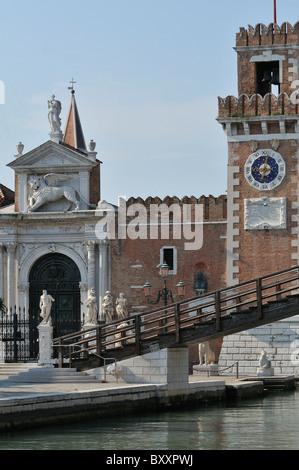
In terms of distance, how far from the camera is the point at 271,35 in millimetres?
36375

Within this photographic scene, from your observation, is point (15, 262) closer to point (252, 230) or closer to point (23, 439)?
point (252, 230)

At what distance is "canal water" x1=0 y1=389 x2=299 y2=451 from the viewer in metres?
20.9

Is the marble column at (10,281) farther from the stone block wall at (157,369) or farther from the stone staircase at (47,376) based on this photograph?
the stone block wall at (157,369)

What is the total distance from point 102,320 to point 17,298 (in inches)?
182

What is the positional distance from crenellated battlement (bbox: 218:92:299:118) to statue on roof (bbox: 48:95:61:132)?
18.4 ft

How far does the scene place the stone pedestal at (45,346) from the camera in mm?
29062

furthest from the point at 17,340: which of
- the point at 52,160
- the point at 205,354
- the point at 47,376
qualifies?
the point at 52,160

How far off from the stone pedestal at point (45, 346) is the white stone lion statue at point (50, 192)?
9436 mm

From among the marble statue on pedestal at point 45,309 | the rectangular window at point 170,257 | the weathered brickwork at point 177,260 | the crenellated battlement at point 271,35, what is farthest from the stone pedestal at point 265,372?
the crenellated battlement at point 271,35

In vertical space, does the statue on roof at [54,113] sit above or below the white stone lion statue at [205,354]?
above

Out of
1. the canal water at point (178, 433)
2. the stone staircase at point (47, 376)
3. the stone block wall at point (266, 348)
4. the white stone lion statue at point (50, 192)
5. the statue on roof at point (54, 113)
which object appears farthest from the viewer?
the statue on roof at point (54, 113)

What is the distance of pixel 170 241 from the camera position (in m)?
37.6
